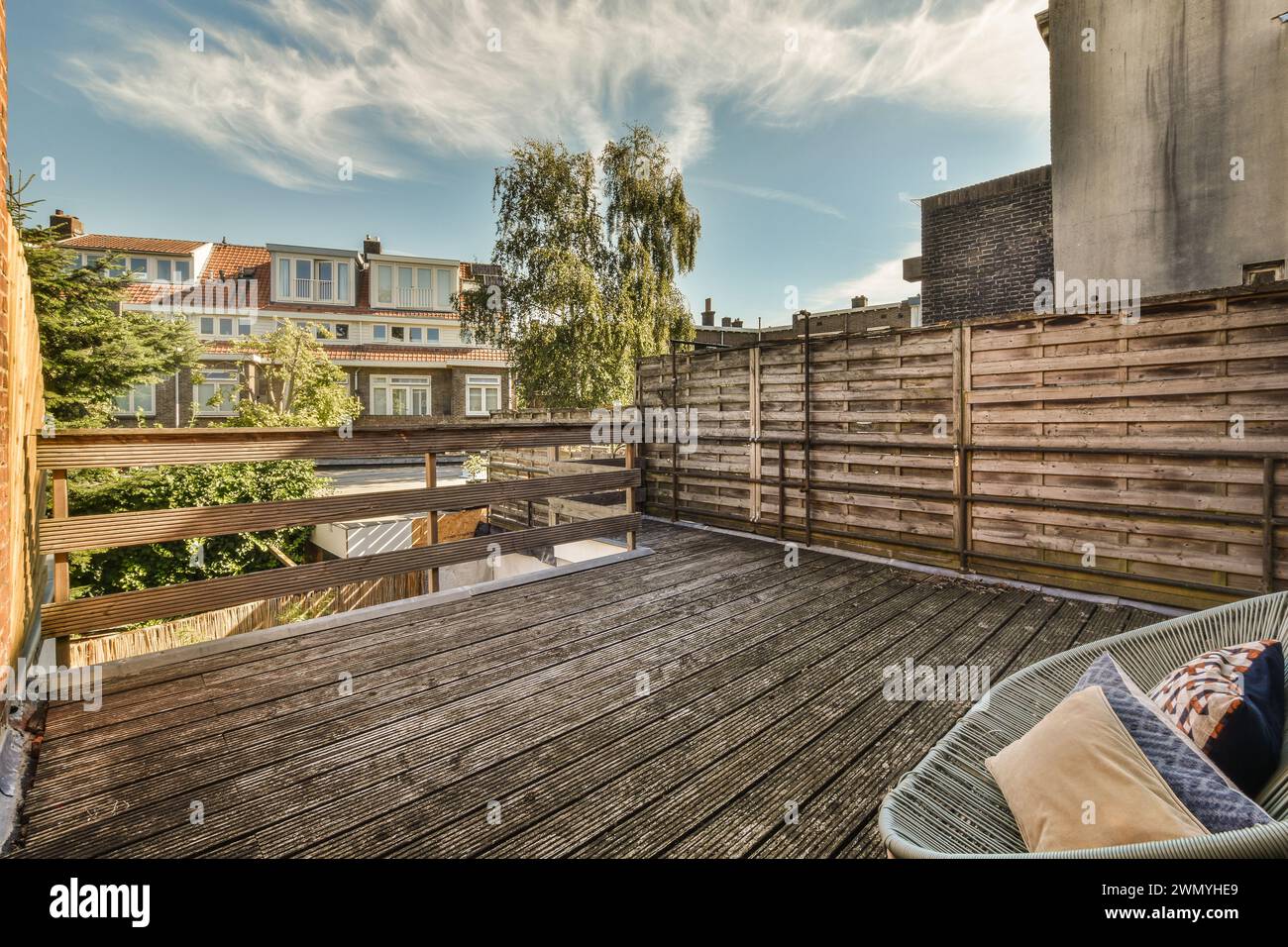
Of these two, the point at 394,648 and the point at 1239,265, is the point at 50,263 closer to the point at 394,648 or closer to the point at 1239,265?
the point at 394,648

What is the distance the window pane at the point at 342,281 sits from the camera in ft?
86.4

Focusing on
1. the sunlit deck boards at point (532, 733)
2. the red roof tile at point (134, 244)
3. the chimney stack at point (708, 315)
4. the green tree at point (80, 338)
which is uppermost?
the red roof tile at point (134, 244)

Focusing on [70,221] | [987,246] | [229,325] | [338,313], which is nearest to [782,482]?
[987,246]

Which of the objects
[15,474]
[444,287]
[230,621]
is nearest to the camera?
[15,474]

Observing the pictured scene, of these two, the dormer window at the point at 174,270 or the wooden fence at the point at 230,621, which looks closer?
the wooden fence at the point at 230,621

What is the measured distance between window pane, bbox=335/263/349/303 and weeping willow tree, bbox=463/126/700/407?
12.5 metres

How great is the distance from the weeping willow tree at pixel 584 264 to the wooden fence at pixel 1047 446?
1062 centimetres

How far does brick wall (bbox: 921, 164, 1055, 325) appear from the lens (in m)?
9.61

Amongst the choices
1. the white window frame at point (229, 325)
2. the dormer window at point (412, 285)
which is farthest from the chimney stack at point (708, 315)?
the white window frame at point (229, 325)

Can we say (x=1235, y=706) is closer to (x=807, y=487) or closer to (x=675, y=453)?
(x=807, y=487)

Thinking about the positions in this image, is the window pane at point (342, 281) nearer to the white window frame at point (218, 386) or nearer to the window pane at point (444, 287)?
the window pane at point (444, 287)

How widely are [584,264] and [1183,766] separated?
1685 cm

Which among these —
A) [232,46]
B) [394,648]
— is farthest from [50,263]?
[394,648]

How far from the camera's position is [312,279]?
26.0 meters
